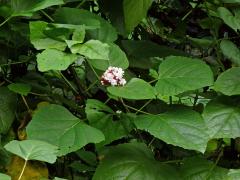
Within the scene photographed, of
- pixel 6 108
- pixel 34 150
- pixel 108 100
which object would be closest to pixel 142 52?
pixel 108 100

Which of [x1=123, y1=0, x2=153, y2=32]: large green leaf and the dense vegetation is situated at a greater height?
[x1=123, y1=0, x2=153, y2=32]: large green leaf

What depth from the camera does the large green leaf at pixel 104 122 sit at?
2.87 ft

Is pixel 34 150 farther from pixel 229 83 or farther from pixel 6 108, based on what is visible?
pixel 229 83

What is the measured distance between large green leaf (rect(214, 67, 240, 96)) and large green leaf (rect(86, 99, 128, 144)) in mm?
224

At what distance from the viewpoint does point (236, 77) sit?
0.99 m

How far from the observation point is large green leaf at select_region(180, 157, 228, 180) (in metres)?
0.95

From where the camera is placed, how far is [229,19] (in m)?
1.11

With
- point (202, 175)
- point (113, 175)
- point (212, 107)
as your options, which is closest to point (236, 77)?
point (212, 107)

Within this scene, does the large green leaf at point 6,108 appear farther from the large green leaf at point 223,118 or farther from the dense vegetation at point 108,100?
the large green leaf at point 223,118

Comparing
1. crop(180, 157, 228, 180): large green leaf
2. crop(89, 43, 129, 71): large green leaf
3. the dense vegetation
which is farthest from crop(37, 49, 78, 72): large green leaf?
Answer: crop(180, 157, 228, 180): large green leaf

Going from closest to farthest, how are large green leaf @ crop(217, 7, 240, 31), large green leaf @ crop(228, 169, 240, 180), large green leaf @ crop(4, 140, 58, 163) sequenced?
large green leaf @ crop(4, 140, 58, 163) < large green leaf @ crop(228, 169, 240, 180) < large green leaf @ crop(217, 7, 240, 31)

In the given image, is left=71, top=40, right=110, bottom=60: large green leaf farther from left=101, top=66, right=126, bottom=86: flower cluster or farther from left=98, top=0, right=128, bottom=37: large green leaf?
left=98, top=0, right=128, bottom=37: large green leaf

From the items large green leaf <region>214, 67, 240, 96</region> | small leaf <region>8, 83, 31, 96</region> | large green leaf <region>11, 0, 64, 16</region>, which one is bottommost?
small leaf <region>8, 83, 31, 96</region>

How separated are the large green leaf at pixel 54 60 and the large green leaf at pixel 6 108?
0.81ft
